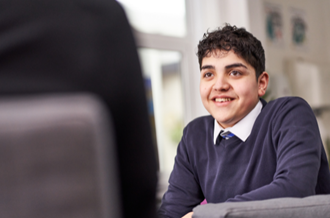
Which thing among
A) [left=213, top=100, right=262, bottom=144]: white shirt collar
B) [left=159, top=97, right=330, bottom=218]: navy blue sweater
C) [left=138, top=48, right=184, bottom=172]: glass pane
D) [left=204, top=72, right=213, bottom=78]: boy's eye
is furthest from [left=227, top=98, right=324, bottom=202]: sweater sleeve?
[left=138, top=48, right=184, bottom=172]: glass pane

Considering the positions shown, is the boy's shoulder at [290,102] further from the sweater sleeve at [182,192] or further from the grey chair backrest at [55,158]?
the grey chair backrest at [55,158]

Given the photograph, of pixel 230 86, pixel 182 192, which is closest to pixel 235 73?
pixel 230 86

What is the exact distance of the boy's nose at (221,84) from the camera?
4.79 ft

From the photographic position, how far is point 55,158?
1.02 feet

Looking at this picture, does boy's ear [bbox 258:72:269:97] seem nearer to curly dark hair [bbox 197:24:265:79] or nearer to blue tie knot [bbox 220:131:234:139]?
curly dark hair [bbox 197:24:265:79]

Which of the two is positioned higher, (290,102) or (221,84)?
(221,84)

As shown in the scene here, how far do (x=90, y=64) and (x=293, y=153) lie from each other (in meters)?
1.03

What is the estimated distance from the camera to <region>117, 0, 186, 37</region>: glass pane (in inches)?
94.0

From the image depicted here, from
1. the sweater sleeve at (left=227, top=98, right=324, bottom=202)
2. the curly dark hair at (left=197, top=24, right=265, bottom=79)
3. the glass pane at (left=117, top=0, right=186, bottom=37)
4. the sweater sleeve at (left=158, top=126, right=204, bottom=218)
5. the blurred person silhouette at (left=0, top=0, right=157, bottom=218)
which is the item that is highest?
the glass pane at (left=117, top=0, right=186, bottom=37)

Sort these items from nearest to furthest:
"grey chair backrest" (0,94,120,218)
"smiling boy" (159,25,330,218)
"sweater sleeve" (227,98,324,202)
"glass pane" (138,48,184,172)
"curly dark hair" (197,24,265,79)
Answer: "grey chair backrest" (0,94,120,218), "sweater sleeve" (227,98,324,202), "smiling boy" (159,25,330,218), "curly dark hair" (197,24,265,79), "glass pane" (138,48,184,172)

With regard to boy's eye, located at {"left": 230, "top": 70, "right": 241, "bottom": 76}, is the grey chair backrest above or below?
below

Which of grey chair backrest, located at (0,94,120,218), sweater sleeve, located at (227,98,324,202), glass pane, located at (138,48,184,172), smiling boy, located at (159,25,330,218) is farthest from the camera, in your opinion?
glass pane, located at (138,48,184,172)

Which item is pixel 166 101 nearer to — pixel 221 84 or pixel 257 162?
pixel 221 84

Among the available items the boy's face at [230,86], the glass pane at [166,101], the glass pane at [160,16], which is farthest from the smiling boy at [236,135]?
the glass pane at [160,16]
